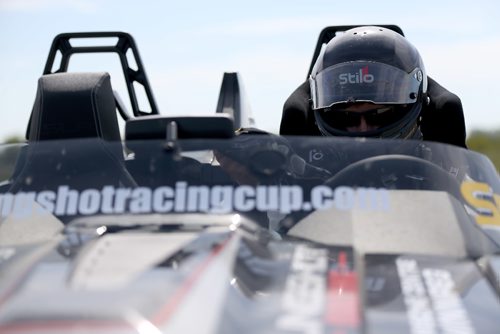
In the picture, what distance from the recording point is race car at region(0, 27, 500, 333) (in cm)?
196

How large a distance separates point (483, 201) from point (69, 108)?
1517 mm

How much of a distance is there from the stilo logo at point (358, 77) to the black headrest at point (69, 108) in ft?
5.44

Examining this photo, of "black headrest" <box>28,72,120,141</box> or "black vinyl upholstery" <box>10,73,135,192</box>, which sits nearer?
"black vinyl upholstery" <box>10,73,135,192</box>

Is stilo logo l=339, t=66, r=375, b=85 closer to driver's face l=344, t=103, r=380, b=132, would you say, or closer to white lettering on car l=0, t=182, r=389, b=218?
driver's face l=344, t=103, r=380, b=132

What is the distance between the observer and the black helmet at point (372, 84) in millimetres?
4629

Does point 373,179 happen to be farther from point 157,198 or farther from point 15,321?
point 15,321

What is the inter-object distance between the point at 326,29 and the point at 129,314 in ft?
13.6

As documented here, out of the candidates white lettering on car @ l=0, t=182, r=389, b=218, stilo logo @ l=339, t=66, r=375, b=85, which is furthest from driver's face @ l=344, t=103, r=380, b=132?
white lettering on car @ l=0, t=182, r=389, b=218

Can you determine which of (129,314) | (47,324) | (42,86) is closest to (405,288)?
(129,314)

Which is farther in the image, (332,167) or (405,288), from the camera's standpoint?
(332,167)

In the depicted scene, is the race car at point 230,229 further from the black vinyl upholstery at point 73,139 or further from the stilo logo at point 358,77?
the stilo logo at point 358,77

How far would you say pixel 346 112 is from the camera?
15.4ft

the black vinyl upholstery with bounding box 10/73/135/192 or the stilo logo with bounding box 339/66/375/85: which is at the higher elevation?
the black vinyl upholstery with bounding box 10/73/135/192

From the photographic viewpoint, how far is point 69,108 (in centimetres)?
338
